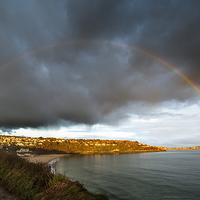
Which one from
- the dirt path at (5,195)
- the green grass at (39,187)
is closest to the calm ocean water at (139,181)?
the green grass at (39,187)

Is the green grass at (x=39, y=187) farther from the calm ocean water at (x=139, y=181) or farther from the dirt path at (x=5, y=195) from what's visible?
the calm ocean water at (x=139, y=181)

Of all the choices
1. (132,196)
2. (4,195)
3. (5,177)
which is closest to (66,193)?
→ (4,195)

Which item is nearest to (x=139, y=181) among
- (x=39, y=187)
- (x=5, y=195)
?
(x=39, y=187)

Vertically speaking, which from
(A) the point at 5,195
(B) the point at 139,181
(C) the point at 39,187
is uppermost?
(C) the point at 39,187

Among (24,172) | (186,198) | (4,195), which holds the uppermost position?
(24,172)

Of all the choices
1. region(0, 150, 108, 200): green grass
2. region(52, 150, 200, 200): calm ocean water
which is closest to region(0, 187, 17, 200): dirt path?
region(0, 150, 108, 200): green grass

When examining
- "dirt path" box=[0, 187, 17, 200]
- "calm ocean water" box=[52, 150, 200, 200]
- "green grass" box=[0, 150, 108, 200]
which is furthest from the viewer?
"calm ocean water" box=[52, 150, 200, 200]

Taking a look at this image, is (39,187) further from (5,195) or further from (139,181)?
(139,181)

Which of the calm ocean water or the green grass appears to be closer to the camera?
the green grass

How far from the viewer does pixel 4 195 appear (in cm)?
1186

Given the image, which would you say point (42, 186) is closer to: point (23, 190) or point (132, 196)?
point (23, 190)

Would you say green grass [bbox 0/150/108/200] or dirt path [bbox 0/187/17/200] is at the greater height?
green grass [bbox 0/150/108/200]

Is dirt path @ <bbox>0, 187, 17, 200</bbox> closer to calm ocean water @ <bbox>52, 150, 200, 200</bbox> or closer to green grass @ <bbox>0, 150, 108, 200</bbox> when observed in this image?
green grass @ <bbox>0, 150, 108, 200</bbox>

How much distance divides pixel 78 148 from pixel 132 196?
182361 millimetres
